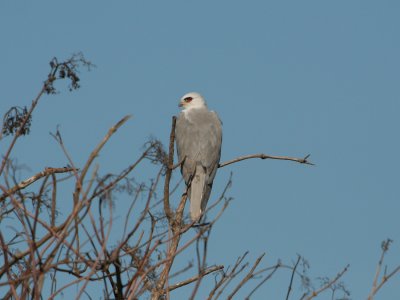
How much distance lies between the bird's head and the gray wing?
1006 mm

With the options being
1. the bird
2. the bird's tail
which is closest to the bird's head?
the bird

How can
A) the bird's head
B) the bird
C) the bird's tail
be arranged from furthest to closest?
the bird's head → the bird → the bird's tail

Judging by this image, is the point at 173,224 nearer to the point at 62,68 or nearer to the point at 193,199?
the point at 62,68

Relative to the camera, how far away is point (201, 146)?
30.2ft

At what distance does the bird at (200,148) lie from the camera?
28.0 feet

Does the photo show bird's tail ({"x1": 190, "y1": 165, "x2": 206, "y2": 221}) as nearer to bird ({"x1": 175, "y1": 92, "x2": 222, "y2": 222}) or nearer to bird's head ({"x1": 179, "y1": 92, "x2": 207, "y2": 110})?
bird ({"x1": 175, "y1": 92, "x2": 222, "y2": 222})

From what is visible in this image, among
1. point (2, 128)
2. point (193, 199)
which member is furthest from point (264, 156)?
point (2, 128)

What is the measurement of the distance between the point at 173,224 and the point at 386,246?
4.96ft

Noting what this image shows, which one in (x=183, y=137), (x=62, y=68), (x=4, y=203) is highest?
(x=183, y=137)

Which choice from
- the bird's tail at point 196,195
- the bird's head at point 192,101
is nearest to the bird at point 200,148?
the bird's tail at point 196,195

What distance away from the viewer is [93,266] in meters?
2.23

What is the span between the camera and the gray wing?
28.8ft

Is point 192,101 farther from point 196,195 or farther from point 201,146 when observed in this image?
point 196,195

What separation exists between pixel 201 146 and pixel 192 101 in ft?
6.87
